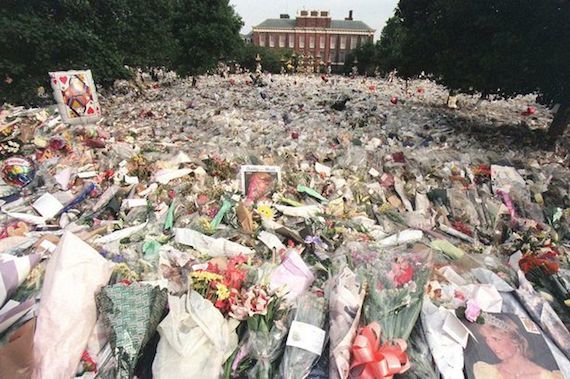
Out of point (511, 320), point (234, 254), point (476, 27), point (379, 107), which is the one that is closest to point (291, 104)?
point (379, 107)

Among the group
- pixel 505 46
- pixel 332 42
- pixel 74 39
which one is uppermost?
pixel 74 39

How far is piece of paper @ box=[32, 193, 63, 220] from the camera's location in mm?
3414

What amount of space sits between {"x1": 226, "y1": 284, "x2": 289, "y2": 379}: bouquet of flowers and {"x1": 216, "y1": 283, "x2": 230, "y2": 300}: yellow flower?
5cm

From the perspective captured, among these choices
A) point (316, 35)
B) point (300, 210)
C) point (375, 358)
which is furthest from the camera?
point (316, 35)

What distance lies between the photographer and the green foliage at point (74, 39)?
732 cm

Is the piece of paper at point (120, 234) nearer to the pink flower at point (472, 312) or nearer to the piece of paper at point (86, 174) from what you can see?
the piece of paper at point (86, 174)

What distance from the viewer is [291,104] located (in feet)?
29.8

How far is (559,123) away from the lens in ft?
20.5

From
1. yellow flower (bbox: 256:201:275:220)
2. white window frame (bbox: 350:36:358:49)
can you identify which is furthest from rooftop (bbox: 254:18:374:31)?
yellow flower (bbox: 256:201:275:220)

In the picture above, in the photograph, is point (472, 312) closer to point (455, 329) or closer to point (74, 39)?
point (455, 329)

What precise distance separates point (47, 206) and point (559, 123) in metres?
7.99

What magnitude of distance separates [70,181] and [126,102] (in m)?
6.66

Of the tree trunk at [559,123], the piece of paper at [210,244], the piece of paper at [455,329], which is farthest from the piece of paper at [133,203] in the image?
the tree trunk at [559,123]

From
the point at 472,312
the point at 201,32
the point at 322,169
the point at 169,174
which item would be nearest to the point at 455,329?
the point at 472,312
